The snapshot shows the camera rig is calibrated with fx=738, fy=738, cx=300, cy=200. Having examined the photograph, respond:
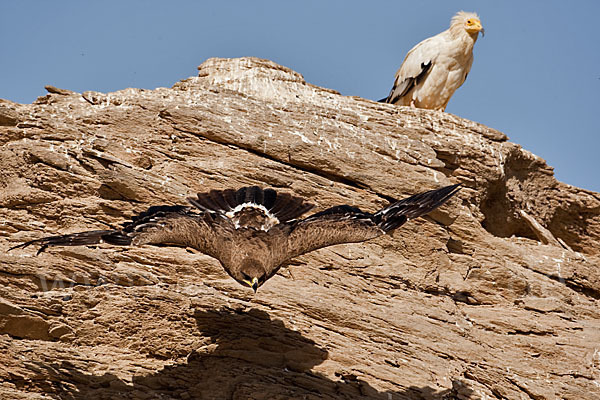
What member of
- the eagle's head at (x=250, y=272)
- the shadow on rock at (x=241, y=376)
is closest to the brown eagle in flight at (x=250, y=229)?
the eagle's head at (x=250, y=272)

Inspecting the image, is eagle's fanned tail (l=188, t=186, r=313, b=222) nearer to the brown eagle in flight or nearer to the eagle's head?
the brown eagle in flight

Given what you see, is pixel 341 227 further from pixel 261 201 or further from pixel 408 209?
pixel 261 201

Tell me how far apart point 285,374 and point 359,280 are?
1848mm

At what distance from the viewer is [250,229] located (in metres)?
7.72

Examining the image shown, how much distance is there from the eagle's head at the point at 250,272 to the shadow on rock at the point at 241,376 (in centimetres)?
85

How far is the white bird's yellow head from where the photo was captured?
12.6m

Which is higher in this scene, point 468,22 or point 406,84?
point 468,22

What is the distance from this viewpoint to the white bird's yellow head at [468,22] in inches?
496

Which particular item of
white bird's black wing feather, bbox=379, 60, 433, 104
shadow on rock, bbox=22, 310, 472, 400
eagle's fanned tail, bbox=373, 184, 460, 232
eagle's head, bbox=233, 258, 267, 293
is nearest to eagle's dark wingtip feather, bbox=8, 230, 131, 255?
eagle's head, bbox=233, 258, 267, 293

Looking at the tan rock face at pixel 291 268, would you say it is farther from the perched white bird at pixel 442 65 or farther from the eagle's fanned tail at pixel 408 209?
the perched white bird at pixel 442 65

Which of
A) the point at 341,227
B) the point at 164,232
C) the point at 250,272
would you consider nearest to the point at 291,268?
the point at 250,272

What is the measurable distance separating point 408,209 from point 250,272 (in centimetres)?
186

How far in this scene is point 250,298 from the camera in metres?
8.57

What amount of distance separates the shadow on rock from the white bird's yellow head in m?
6.65
